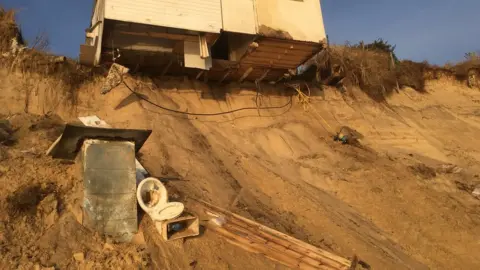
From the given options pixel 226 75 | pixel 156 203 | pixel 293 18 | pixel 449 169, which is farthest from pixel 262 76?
pixel 156 203

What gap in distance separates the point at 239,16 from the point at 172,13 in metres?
1.73

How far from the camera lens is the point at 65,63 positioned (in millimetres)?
10719

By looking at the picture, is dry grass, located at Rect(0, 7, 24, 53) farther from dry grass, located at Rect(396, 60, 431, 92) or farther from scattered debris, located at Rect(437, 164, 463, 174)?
dry grass, located at Rect(396, 60, 431, 92)

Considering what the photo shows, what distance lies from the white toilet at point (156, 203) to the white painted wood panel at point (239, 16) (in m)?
5.71

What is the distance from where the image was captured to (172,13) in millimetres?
10602

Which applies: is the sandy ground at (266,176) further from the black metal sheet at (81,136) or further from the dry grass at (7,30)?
the dry grass at (7,30)

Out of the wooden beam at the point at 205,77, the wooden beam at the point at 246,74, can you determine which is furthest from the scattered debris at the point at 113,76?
the wooden beam at the point at 246,74

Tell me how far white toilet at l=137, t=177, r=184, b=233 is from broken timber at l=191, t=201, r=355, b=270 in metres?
0.77

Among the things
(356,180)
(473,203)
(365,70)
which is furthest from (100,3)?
(473,203)

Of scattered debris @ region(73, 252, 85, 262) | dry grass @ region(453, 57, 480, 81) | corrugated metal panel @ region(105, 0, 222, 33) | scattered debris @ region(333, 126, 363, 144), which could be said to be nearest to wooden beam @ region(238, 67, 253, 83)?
corrugated metal panel @ region(105, 0, 222, 33)

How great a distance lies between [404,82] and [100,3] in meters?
11.0

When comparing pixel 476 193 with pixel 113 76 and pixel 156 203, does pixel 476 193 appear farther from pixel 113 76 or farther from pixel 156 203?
pixel 113 76

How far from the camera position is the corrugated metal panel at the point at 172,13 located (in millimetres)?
10047

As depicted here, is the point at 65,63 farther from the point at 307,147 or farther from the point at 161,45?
the point at 307,147
